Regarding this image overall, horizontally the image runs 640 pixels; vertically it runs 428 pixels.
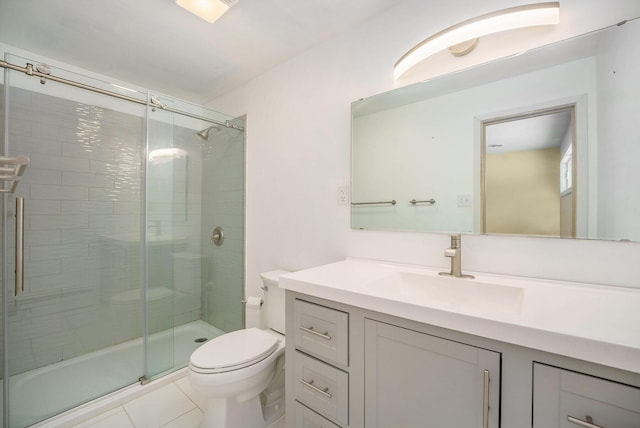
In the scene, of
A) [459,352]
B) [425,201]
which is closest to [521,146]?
[425,201]

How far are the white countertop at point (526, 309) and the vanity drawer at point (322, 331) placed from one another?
69 millimetres

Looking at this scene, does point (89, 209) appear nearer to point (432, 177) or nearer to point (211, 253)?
point (211, 253)

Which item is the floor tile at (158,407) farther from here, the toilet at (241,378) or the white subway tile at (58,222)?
the white subway tile at (58,222)

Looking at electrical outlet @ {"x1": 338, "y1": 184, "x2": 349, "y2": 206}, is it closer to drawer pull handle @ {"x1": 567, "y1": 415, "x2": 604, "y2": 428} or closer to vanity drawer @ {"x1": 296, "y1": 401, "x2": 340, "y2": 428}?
vanity drawer @ {"x1": 296, "y1": 401, "x2": 340, "y2": 428}

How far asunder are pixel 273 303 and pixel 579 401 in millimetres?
1389

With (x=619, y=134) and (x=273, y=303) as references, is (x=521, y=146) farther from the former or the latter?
(x=273, y=303)

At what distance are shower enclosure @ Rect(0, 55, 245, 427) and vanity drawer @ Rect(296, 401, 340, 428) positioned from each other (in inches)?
50.7

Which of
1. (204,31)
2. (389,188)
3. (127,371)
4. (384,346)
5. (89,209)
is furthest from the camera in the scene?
(89,209)

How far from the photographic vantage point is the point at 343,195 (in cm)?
159

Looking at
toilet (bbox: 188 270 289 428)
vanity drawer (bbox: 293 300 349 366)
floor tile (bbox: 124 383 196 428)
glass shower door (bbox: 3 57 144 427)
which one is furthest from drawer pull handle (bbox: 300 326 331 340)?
glass shower door (bbox: 3 57 144 427)

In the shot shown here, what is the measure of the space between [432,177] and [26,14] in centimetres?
236

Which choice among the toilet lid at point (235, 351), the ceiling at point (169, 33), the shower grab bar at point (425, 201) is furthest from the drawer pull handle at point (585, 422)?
the ceiling at point (169, 33)

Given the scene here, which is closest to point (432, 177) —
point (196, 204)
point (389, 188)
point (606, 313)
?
point (389, 188)

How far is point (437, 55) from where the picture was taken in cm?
125
